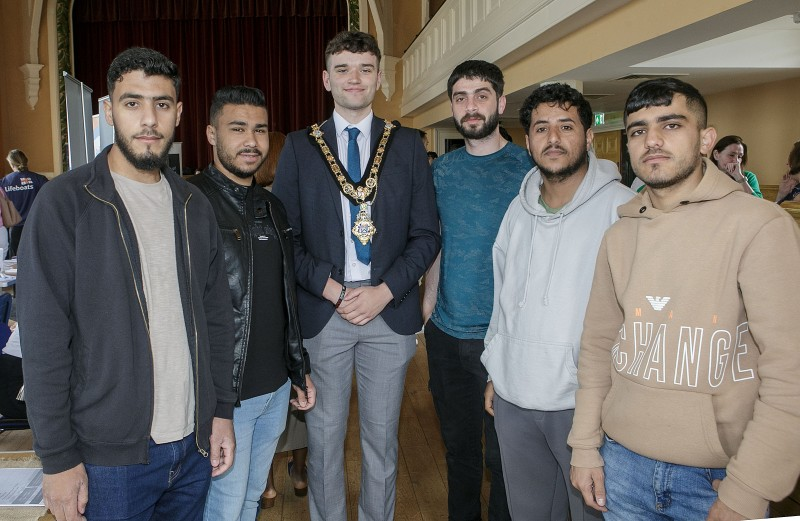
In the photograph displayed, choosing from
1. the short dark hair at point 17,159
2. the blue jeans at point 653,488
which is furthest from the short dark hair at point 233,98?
the short dark hair at point 17,159

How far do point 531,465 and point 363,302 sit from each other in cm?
68

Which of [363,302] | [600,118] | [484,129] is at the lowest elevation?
[363,302]

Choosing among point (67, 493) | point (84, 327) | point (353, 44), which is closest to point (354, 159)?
point (353, 44)

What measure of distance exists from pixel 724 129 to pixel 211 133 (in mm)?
8176

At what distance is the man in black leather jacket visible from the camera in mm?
1753

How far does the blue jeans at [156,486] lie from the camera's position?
133 cm

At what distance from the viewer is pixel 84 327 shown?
1298 millimetres

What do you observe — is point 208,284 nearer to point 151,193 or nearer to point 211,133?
point 151,193

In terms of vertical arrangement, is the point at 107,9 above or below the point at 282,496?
above

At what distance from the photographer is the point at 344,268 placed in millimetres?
2004

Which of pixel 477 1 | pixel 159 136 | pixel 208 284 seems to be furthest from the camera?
pixel 477 1

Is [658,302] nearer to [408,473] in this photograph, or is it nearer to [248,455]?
[248,455]

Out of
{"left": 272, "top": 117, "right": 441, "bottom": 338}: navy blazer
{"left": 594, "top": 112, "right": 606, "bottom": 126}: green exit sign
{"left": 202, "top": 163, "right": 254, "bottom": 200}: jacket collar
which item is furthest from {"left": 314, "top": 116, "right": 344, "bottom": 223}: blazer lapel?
{"left": 594, "top": 112, "right": 606, "bottom": 126}: green exit sign

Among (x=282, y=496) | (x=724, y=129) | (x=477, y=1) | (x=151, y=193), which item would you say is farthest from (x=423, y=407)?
(x=724, y=129)
